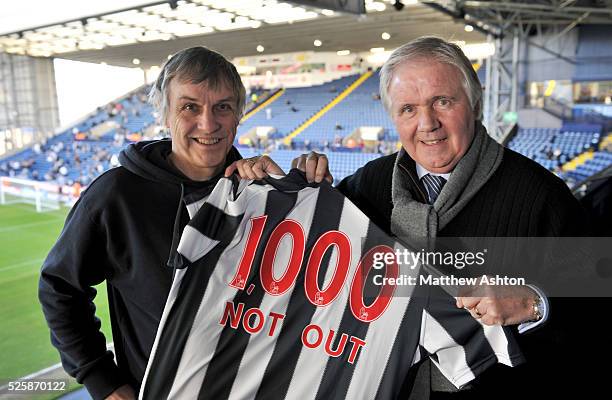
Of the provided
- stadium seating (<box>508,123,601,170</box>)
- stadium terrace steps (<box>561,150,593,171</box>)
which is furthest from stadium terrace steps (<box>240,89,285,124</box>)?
stadium terrace steps (<box>561,150,593,171</box>)

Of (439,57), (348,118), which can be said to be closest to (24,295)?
(439,57)

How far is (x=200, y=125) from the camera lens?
127cm

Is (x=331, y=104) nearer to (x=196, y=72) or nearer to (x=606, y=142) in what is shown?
(x=606, y=142)

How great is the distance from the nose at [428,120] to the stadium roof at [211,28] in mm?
9732

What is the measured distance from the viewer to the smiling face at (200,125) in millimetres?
1260

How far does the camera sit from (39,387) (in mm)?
2947

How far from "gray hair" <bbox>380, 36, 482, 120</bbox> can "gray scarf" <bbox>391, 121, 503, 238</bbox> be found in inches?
4.4

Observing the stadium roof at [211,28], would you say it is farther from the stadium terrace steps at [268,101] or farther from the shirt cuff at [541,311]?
the shirt cuff at [541,311]

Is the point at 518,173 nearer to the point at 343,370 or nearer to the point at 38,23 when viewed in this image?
the point at 343,370

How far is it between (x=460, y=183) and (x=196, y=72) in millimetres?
701

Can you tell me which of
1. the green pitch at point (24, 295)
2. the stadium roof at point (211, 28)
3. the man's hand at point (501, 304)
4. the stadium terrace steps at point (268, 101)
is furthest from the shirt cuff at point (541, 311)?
the stadium terrace steps at point (268, 101)

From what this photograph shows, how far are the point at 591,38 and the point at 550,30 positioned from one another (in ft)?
2.98

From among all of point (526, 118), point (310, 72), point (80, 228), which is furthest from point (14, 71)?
point (80, 228)

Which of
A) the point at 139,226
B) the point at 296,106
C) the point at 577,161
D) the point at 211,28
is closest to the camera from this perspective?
the point at 139,226
